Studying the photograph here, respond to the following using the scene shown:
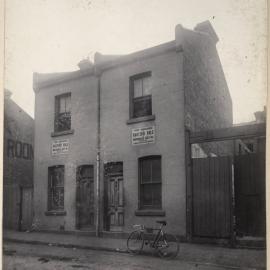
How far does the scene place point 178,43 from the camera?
11695 mm

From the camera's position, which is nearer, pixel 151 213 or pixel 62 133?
pixel 151 213

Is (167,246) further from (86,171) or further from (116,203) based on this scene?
(86,171)

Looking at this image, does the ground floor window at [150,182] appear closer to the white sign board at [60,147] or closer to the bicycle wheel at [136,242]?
the bicycle wheel at [136,242]

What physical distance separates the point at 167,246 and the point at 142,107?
5050 mm

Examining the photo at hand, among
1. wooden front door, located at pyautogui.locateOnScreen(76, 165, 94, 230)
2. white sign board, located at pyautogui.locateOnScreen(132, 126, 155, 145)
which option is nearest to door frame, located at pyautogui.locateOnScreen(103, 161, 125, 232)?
wooden front door, located at pyautogui.locateOnScreen(76, 165, 94, 230)

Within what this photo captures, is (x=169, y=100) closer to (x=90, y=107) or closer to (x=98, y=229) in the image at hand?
(x=90, y=107)

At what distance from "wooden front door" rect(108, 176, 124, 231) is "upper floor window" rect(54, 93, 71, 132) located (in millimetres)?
2905

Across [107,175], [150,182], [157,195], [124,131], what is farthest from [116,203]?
[124,131]

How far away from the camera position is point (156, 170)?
11781 mm

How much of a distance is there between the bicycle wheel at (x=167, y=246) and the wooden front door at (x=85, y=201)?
15.5 ft

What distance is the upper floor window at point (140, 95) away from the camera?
12.3m

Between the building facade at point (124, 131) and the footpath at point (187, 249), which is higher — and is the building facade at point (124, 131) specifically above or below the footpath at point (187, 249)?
above

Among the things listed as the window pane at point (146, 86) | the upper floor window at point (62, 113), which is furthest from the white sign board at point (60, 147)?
the window pane at point (146, 86)

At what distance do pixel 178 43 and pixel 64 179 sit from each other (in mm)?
6194
